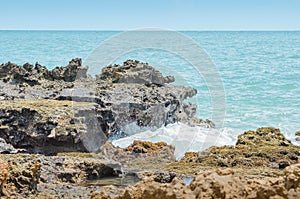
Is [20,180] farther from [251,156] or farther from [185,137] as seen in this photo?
[185,137]

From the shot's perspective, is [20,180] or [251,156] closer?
[20,180]

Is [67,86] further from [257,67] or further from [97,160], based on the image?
[257,67]

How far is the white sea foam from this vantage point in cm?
1909

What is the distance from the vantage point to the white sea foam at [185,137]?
19.1 meters

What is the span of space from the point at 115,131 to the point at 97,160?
6.87m

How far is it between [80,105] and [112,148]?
2.86 metres

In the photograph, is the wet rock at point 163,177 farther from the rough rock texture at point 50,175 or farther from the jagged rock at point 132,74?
the jagged rock at point 132,74

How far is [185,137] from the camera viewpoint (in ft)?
72.6

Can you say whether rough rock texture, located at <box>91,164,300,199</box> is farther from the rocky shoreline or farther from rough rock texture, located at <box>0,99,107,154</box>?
rough rock texture, located at <box>0,99,107,154</box>

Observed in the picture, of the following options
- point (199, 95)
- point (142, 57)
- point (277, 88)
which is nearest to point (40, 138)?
point (199, 95)

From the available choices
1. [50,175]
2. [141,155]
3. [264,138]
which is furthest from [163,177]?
[264,138]

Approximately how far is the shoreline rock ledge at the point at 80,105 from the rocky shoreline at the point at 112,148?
0.04m

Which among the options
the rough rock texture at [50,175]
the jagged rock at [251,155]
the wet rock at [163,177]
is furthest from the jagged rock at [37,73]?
the wet rock at [163,177]

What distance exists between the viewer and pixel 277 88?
134ft
